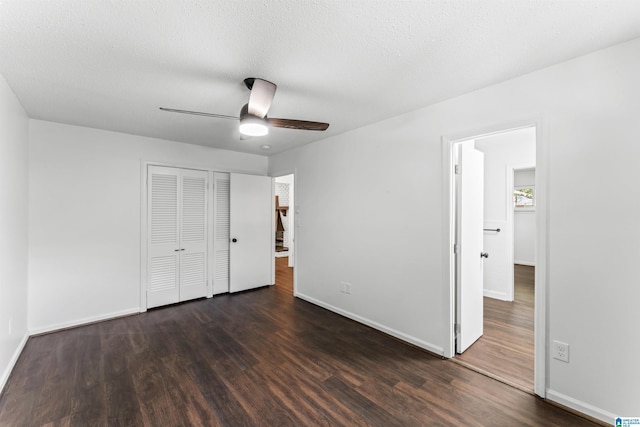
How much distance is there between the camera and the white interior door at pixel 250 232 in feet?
14.9

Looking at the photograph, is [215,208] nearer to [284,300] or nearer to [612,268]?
[284,300]

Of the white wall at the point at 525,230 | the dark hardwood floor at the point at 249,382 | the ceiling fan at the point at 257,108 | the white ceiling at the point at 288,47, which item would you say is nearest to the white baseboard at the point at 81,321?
the dark hardwood floor at the point at 249,382

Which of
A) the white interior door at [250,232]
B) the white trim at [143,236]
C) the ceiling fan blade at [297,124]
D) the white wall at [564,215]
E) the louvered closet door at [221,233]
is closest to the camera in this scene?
the white wall at [564,215]

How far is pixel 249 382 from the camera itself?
217 cm

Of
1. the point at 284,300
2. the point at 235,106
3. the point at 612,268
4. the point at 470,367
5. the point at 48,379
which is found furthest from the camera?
the point at 284,300

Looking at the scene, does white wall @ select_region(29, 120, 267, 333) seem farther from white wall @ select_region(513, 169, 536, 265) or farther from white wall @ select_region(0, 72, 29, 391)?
white wall @ select_region(513, 169, 536, 265)

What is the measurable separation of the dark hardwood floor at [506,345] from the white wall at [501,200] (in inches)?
11.8

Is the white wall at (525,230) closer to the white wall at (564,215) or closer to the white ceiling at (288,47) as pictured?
the white wall at (564,215)

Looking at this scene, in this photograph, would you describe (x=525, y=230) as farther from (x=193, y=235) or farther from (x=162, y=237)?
(x=162, y=237)

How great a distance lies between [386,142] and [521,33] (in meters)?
1.53

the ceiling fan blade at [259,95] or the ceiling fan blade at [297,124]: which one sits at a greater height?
the ceiling fan blade at [259,95]

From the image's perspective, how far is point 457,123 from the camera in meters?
2.44

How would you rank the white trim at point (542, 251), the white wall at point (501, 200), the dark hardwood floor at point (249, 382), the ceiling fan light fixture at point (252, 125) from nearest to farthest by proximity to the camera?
the dark hardwood floor at point (249, 382)
the white trim at point (542, 251)
the ceiling fan light fixture at point (252, 125)
the white wall at point (501, 200)

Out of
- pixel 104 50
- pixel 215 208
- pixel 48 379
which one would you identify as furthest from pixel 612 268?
pixel 215 208
